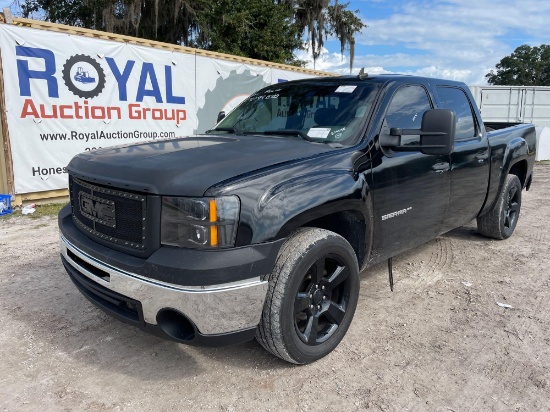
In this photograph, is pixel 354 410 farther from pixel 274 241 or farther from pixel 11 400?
pixel 11 400

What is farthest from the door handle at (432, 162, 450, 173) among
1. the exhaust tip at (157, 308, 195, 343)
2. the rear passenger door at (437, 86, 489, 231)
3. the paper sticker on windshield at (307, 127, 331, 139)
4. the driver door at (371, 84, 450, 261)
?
the exhaust tip at (157, 308, 195, 343)

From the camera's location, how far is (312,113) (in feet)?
11.0

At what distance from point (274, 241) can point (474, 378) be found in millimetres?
1500

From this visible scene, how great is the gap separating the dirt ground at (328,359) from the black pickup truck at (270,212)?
28 centimetres

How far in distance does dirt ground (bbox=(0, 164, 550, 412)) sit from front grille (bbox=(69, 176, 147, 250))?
0.85 m

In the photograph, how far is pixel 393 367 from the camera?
2760 mm

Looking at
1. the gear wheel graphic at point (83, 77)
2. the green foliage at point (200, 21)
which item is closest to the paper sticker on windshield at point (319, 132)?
the gear wheel graphic at point (83, 77)

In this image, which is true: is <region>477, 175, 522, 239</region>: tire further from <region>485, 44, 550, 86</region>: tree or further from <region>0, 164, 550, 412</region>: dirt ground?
<region>485, 44, 550, 86</region>: tree

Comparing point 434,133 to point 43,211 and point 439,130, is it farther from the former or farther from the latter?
point 43,211

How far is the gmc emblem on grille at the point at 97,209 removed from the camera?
254cm

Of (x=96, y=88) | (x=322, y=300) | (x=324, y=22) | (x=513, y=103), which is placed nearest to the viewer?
(x=322, y=300)


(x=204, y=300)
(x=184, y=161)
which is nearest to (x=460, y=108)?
(x=184, y=161)

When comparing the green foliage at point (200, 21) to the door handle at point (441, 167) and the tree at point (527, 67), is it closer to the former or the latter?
the door handle at point (441, 167)

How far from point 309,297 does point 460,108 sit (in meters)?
2.71
